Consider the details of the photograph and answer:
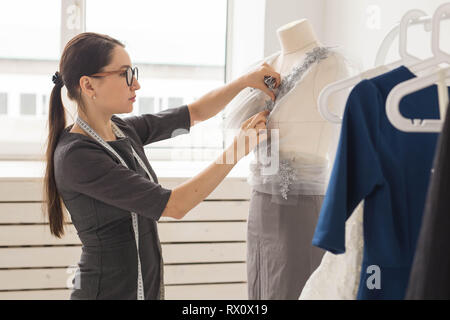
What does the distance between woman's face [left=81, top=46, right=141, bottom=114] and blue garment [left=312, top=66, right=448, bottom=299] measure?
0.68 m

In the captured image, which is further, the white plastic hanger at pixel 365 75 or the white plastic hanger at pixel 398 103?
the white plastic hanger at pixel 365 75

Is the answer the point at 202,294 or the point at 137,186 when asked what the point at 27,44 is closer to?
the point at 202,294

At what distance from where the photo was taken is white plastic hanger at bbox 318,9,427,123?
3.69 ft

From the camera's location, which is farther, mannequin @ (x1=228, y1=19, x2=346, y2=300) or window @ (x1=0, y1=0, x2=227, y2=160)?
window @ (x1=0, y1=0, x2=227, y2=160)

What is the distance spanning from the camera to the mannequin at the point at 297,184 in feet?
5.16

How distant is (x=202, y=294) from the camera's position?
2617 mm

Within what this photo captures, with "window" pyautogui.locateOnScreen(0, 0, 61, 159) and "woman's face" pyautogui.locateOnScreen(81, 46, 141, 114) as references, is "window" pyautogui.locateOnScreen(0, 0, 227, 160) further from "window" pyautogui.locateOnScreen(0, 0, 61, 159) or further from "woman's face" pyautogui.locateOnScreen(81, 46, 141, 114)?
"woman's face" pyautogui.locateOnScreen(81, 46, 141, 114)

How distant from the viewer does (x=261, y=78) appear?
164cm

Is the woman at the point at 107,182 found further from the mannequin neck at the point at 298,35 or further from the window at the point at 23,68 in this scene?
the window at the point at 23,68

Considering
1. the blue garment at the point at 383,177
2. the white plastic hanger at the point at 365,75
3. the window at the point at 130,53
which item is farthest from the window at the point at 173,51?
the blue garment at the point at 383,177

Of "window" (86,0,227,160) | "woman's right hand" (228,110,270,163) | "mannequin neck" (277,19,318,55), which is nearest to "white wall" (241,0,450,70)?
"window" (86,0,227,160)
